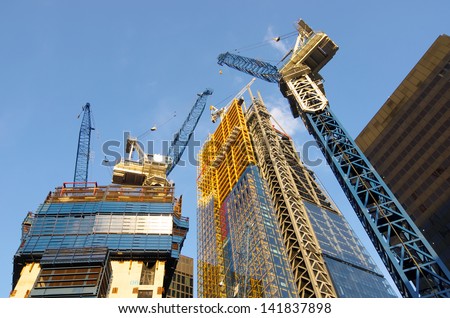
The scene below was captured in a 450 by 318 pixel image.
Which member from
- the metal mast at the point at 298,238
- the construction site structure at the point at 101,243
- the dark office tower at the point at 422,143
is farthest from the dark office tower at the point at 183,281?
the dark office tower at the point at 422,143

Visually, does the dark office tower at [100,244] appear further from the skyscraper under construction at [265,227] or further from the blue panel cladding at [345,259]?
the blue panel cladding at [345,259]

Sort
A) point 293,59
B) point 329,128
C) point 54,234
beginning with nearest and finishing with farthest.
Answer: point 329,128 < point 293,59 < point 54,234

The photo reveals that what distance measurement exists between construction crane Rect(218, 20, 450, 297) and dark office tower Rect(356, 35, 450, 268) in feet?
72.0

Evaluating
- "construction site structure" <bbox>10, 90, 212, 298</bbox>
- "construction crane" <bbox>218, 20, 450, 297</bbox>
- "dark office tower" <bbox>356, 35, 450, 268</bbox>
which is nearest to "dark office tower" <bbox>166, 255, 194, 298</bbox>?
"construction site structure" <bbox>10, 90, 212, 298</bbox>

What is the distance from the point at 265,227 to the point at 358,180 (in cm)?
4564

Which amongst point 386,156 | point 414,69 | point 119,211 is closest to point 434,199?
point 386,156

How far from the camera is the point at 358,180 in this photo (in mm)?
50594

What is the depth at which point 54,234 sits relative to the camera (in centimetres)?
7600

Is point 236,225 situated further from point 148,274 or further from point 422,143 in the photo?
point 422,143

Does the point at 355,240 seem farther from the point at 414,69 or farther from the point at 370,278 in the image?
the point at 414,69

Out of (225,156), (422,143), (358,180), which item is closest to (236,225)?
(225,156)

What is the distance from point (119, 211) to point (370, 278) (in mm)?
57441

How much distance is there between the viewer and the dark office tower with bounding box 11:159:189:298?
67.4 m

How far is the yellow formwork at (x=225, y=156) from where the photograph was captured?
11869 centimetres
